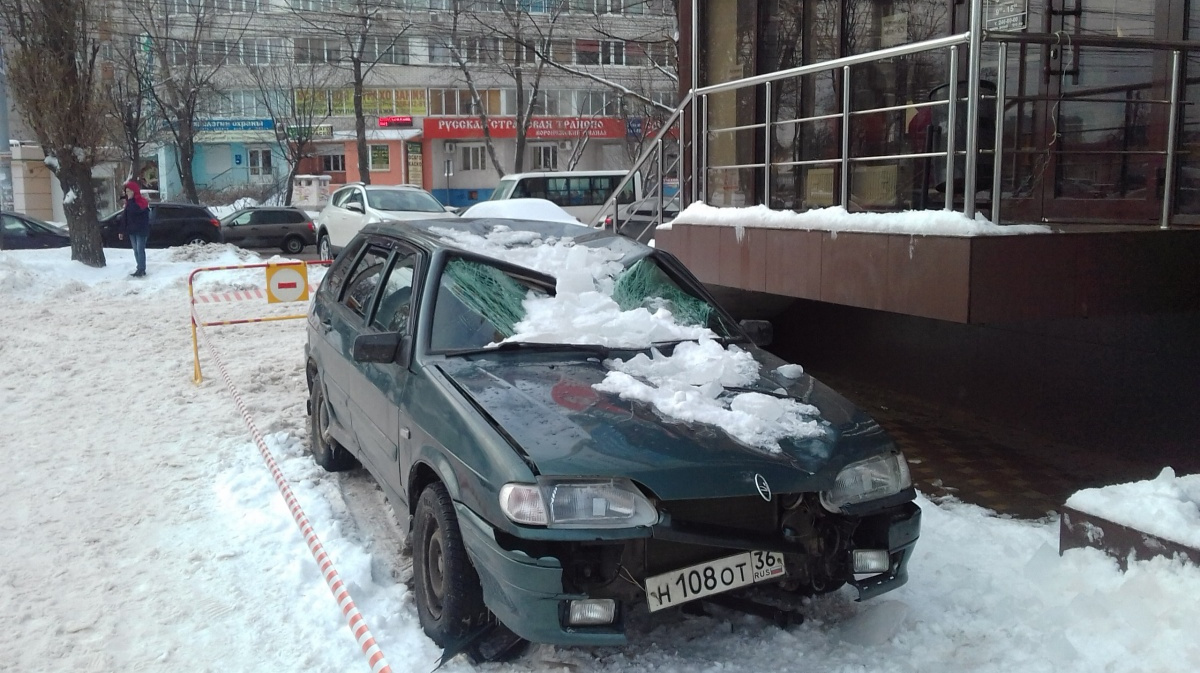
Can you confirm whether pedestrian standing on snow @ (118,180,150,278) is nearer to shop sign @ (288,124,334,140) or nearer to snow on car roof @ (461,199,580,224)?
snow on car roof @ (461,199,580,224)

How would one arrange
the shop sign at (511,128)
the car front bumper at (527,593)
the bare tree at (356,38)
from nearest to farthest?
the car front bumper at (527,593) < the bare tree at (356,38) < the shop sign at (511,128)

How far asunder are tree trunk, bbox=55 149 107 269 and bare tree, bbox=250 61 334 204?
24.1m

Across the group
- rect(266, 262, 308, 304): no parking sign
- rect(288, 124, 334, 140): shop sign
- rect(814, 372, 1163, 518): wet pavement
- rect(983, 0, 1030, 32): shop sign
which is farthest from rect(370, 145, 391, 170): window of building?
rect(814, 372, 1163, 518): wet pavement

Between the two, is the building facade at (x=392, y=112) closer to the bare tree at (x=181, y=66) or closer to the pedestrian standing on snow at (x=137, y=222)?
the bare tree at (x=181, y=66)

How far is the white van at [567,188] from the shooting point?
23672mm

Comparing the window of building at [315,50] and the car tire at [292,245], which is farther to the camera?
the window of building at [315,50]

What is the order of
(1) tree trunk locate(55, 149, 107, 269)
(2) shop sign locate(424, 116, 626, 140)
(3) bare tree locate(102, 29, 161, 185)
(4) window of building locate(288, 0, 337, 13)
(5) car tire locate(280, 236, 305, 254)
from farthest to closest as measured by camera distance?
(2) shop sign locate(424, 116, 626, 140) → (4) window of building locate(288, 0, 337, 13) → (3) bare tree locate(102, 29, 161, 185) → (5) car tire locate(280, 236, 305, 254) → (1) tree trunk locate(55, 149, 107, 269)

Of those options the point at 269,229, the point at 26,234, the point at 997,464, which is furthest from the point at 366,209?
the point at 997,464

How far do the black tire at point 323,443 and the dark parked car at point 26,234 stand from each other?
2200 centimetres

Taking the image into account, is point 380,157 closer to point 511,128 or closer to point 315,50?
point 315,50

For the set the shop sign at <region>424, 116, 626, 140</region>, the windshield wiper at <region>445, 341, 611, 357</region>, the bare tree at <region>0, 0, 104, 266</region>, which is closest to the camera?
→ the windshield wiper at <region>445, 341, 611, 357</region>

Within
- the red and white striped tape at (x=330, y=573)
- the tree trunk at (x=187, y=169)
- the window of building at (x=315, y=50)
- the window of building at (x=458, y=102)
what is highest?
the window of building at (x=315, y=50)

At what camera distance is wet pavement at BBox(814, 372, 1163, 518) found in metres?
6.29

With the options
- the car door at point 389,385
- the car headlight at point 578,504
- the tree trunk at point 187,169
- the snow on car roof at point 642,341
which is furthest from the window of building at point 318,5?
the car headlight at point 578,504
